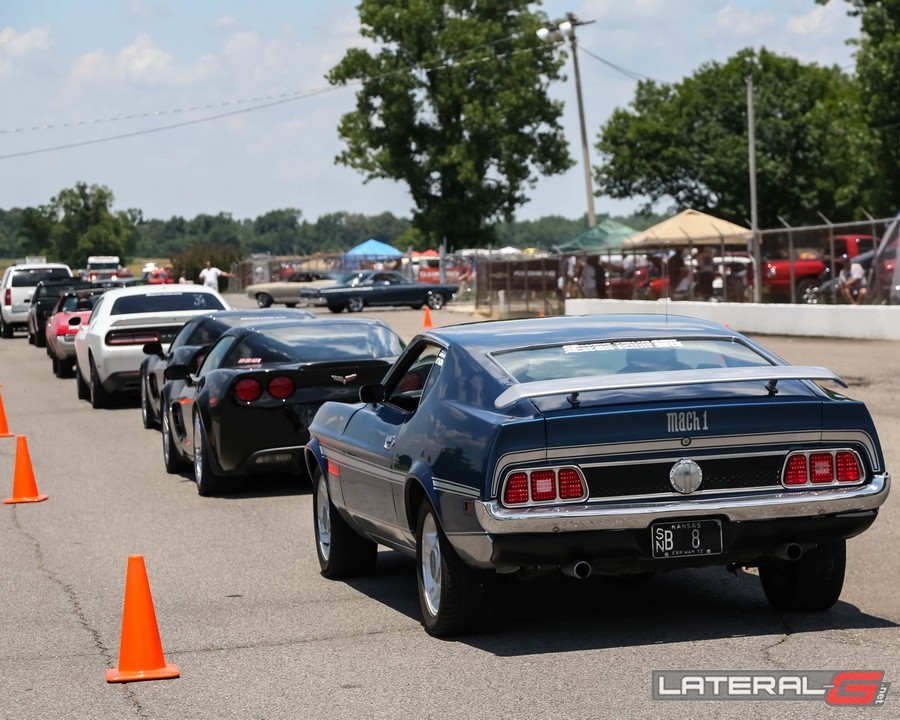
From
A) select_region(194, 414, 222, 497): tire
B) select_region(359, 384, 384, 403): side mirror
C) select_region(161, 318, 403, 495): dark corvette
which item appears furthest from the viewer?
select_region(194, 414, 222, 497): tire

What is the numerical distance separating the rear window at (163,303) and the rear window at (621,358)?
14.1 metres

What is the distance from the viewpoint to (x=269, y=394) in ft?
39.8

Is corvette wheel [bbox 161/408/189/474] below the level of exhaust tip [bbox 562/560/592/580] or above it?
below

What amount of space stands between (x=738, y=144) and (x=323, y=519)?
73104 mm

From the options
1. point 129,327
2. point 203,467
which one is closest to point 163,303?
point 129,327

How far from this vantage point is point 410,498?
293 inches

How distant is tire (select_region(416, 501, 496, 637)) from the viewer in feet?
22.8

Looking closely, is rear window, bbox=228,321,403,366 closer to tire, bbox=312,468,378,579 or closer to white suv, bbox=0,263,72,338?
tire, bbox=312,468,378,579

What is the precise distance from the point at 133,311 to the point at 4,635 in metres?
13.6

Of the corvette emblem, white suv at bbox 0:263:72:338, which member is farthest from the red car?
the corvette emblem

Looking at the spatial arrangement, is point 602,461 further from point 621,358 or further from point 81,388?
point 81,388

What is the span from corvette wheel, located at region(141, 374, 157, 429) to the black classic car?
114 feet

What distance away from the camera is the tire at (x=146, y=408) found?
17891mm

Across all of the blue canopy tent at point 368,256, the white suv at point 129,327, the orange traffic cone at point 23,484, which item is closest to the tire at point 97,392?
the white suv at point 129,327
